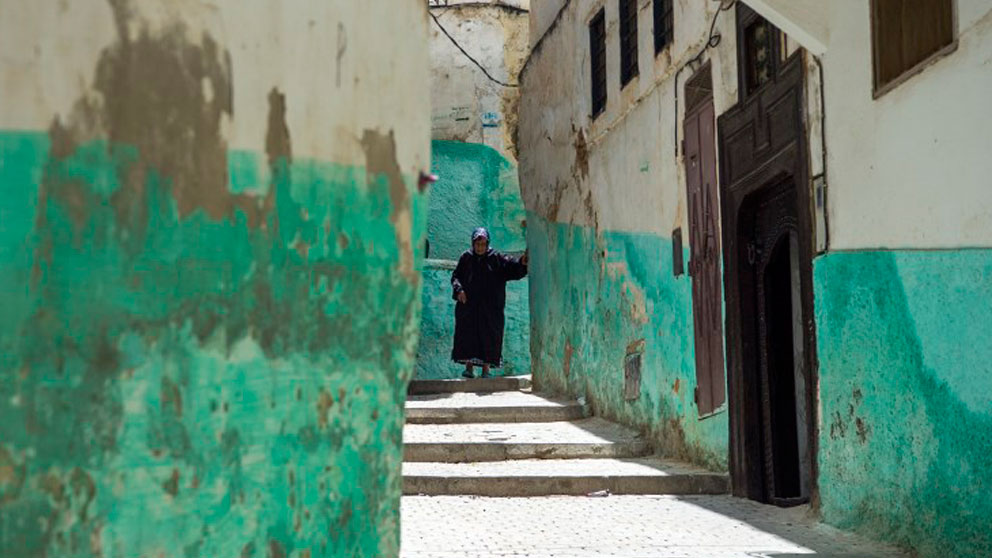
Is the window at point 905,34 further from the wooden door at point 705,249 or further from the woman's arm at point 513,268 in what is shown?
the woman's arm at point 513,268

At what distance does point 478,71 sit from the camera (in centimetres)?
1894

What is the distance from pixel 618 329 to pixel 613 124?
169cm

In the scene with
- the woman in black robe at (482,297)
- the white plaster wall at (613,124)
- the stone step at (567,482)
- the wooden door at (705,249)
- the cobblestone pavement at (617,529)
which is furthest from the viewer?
the woman in black robe at (482,297)

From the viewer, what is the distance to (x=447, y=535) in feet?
23.2

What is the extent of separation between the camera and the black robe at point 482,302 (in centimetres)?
1603

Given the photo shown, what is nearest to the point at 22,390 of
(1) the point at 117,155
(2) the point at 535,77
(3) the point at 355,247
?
(1) the point at 117,155

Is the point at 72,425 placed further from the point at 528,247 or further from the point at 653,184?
the point at 528,247

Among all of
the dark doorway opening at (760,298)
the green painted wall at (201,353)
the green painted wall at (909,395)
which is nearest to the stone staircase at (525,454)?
the dark doorway opening at (760,298)

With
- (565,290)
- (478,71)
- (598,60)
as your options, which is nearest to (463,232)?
(478,71)

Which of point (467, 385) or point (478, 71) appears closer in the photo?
point (467, 385)

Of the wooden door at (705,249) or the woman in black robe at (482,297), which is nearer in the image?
the wooden door at (705,249)

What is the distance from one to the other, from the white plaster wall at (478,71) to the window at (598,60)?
20.5 ft

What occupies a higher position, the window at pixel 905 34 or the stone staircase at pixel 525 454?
the window at pixel 905 34

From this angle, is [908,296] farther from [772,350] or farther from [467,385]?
[467,385]
